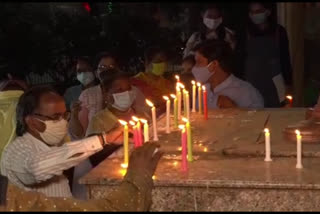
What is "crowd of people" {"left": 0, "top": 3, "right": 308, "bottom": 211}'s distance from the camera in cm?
317

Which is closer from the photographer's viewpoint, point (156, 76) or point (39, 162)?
point (39, 162)

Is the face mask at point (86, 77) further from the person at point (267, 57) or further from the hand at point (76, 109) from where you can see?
the person at point (267, 57)

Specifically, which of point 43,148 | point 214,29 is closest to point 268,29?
point 214,29

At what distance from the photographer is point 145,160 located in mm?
3312

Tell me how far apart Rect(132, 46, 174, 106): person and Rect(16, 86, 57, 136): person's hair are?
3.36 meters

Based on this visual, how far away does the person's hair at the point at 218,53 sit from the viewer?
21.7ft

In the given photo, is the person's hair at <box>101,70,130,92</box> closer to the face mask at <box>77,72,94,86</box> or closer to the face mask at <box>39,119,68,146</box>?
the face mask at <box>39,119,68,146</box>

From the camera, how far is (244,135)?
4.95m

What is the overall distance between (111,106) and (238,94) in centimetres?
142

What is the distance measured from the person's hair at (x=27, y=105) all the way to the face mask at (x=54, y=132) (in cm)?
12

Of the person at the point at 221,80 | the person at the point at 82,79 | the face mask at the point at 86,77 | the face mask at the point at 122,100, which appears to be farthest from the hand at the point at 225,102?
the face mask at the point at 86,77

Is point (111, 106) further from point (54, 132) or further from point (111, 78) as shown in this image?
point (54, 132)

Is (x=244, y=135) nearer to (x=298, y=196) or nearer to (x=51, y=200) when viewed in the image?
(x=298, y=196)

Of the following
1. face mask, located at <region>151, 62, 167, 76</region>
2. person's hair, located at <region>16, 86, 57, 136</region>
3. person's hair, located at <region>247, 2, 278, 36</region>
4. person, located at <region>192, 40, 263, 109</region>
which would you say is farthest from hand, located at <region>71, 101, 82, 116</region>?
person's hair, located at <region>16, 86, 57, 136</region>
